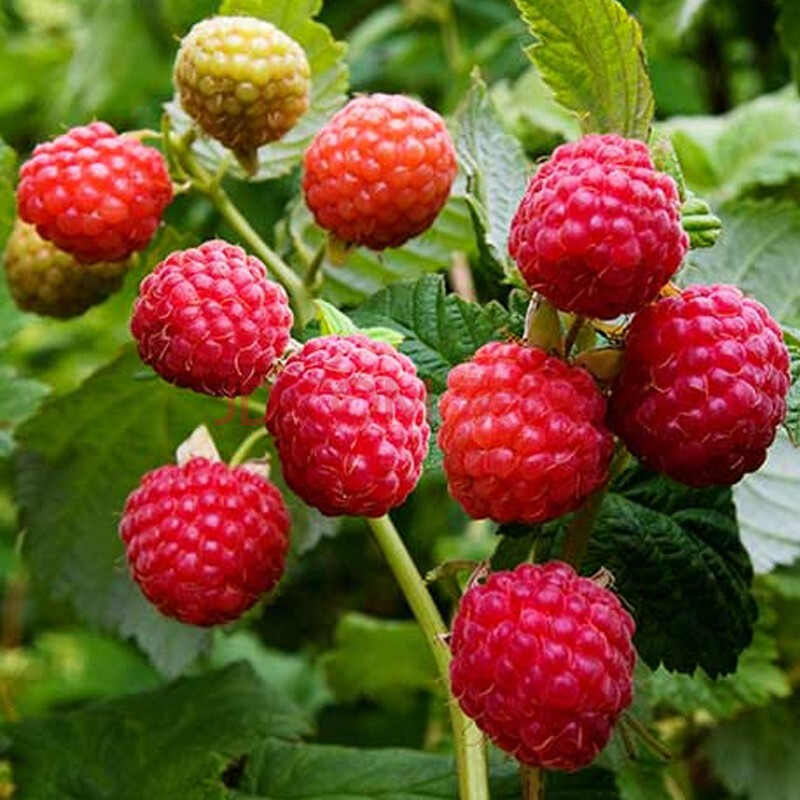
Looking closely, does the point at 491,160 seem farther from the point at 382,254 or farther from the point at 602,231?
the point at 602,231

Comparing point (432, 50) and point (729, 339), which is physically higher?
point (729, 339)

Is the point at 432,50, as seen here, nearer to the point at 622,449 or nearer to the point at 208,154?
the point at 208,154

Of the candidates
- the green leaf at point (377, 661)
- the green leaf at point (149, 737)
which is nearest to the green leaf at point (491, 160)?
the green leaf at point (149, 737)

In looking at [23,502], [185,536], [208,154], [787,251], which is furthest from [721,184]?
[185,536]

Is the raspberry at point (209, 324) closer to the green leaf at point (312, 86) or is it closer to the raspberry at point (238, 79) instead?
the raspberry at point (238, 79)

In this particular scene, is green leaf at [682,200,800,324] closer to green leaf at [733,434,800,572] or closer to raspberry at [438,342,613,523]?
green leaf at [733,434,800,572]

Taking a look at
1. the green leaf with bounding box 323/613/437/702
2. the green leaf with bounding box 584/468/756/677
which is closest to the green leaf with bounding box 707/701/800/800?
the green leaf with bounding box 323/613/437/702

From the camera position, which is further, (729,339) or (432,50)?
(432,50)
